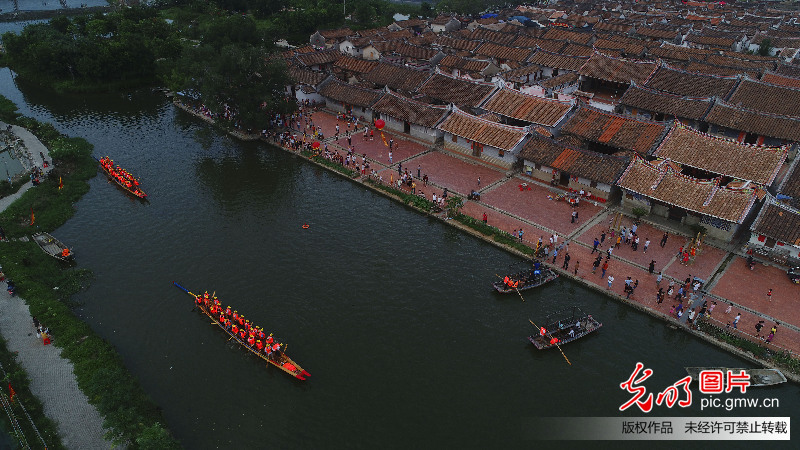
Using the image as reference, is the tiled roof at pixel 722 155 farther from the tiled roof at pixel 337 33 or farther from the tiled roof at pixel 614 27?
the tiled roof at pixel 614 27

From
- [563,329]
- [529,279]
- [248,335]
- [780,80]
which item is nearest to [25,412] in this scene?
[248,335]

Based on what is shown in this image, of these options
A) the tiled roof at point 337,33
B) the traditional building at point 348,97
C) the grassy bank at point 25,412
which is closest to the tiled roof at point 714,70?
the traditional building at point 348,97

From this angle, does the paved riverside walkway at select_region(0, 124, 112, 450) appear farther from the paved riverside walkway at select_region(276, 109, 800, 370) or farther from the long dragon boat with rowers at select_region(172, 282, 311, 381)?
the paved riverside walkway at select_region(276, 109, 800, 370)

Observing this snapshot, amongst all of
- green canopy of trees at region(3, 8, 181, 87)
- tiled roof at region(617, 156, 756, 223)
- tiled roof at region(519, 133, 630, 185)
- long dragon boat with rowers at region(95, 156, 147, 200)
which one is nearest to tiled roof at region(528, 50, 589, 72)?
tiled roof at region(519, 133, 630, 185)

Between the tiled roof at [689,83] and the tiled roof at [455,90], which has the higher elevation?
the tiled roof at [689,83]

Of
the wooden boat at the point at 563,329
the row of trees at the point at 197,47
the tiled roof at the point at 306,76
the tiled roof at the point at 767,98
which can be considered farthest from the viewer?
the tiled roof at the point at 306,76

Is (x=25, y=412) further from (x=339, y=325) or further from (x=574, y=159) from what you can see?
(x=574, y=159)

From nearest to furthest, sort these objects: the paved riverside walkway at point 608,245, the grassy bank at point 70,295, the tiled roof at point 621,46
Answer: the grassy bank at point 70,295 < the paved riverside walkway at point 608,245 < the tiled roof at point 621,46
